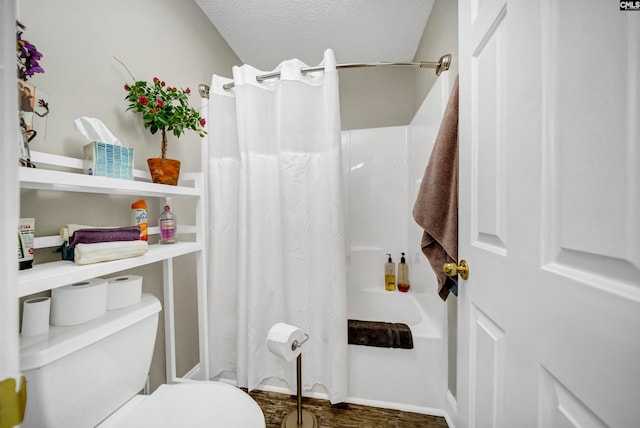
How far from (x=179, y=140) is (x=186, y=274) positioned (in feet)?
2.62

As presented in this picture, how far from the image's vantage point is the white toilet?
23.9 inches

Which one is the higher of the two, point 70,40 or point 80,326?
point 70,40

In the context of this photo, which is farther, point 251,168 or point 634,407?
point 251,168

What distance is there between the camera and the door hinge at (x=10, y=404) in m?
0.30

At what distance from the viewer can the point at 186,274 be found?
145 cm

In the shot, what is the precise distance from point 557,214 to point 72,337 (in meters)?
1.17

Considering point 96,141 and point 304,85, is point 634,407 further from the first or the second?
point 304,85

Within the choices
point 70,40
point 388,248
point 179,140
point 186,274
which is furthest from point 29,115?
point 388,248

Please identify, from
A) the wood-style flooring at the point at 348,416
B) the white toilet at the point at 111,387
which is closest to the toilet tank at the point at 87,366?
the white toilet at the point at 111,387

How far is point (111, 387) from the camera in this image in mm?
757

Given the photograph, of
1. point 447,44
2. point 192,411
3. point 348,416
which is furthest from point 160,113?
point 348,416

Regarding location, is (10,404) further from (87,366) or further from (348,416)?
(348,416)

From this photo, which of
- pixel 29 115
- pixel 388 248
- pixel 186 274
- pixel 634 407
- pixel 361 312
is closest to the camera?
pixel 634 407

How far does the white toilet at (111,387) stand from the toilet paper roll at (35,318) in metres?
0.02
